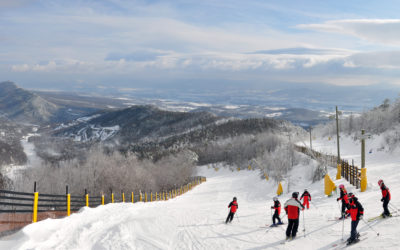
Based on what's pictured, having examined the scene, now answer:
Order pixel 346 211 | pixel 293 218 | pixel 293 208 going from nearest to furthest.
A: pixel 346 211
pixel 293 218
pixel 293 208

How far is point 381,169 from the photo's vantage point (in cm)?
2445

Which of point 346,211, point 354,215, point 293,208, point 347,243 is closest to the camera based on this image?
point 347,243

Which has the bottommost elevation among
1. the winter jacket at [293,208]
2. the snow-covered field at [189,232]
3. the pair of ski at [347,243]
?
the snow-covered field at [189,232]

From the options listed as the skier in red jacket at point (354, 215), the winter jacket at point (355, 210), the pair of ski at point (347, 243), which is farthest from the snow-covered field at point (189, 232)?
the winter jacket at point (355, 210)

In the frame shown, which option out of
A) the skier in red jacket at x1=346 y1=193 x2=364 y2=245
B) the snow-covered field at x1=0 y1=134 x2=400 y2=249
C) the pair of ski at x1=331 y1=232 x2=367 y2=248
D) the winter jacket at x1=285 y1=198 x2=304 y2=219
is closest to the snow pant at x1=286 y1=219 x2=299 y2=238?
the winter jacket at x1=285 y1=198 x2=304 y2=219

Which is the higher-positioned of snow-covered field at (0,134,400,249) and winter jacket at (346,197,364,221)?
winter jacket at (346,197,364,221)

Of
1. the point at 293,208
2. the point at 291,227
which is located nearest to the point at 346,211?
the point at 293,208

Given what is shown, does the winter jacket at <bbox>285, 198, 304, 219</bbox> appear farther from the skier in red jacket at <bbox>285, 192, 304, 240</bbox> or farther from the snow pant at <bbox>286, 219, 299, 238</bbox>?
the snow pant at <bbox>286, 219, 299, 238</bbox>

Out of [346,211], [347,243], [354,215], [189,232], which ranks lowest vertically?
[189,232]

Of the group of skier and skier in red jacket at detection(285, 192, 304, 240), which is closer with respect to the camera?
the group of skier

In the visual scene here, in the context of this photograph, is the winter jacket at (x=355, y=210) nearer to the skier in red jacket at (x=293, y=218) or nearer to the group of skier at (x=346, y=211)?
the group of skier at (x=346, y=211)

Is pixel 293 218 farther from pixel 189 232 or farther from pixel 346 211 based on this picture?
pixel 189 232

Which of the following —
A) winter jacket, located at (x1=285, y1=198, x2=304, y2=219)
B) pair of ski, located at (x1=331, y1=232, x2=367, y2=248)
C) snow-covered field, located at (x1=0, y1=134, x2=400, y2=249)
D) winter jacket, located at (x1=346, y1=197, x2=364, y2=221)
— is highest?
winter jacket, located at (x1=346, y1=197, x2=364, y2=221)

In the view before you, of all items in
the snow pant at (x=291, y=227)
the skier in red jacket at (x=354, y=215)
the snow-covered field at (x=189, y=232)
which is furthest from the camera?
the snow pant at (x=291, y=227)
